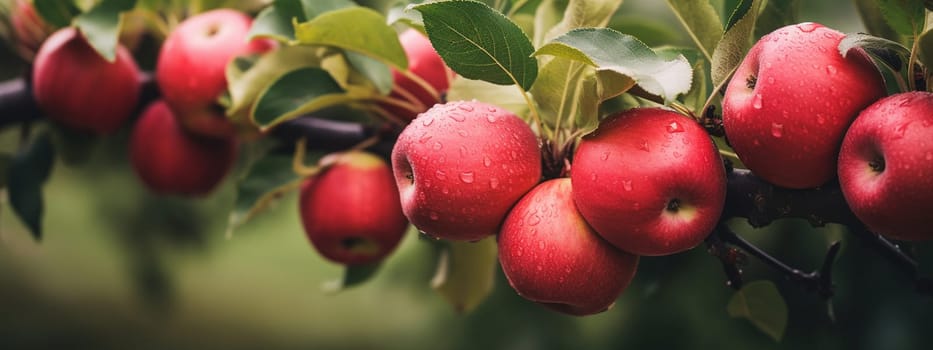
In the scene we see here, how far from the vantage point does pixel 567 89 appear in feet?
2.31

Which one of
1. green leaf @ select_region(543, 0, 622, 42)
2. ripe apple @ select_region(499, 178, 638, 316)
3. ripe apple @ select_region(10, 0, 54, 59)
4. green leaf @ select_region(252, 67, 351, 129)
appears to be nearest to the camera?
ripe apple @ select_region(499, 178, 638, 316)

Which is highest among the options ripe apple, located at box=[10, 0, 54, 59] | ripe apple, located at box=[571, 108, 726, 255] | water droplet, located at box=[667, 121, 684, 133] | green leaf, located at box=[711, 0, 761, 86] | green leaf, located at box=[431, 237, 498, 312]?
green leaf, located at box=[711, 0, 761, 86]

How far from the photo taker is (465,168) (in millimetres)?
641

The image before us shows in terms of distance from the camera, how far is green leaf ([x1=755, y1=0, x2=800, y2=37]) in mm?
725

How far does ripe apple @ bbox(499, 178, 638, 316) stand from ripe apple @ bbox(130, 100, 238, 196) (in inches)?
24.2

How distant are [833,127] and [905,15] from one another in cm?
8

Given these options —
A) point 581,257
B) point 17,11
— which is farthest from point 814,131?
point 17,11

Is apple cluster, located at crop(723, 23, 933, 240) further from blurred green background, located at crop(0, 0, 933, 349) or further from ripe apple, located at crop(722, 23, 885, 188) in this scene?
blurred green background, located at crop(0, 0, 933, 349)

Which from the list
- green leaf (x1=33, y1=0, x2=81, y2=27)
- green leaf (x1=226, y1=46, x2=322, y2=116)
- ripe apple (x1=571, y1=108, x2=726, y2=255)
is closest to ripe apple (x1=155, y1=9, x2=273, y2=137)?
green leaf (x1=226, y1=46, x2=322, y2=116)

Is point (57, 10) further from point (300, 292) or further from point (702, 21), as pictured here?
point (300, 292)

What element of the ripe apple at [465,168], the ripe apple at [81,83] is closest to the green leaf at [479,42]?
the ripe apple at [465,168]

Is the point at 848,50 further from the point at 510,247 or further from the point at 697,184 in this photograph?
the point at 510,247

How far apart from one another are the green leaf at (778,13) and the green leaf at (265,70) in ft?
1.41

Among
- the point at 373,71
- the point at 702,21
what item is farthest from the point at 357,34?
the point at 702,21
